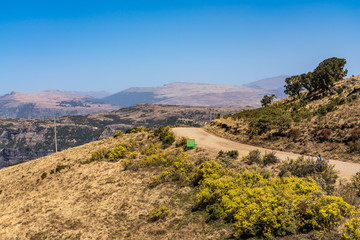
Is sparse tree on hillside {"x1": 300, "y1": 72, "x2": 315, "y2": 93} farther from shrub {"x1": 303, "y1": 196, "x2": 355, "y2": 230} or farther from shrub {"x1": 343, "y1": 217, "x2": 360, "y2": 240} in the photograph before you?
shrub {"x1": 343, "y1": 217, "x2": 360, "y2": 240}

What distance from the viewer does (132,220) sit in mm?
16844

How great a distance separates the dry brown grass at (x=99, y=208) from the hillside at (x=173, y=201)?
8 centimetres

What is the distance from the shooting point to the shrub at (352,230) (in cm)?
919

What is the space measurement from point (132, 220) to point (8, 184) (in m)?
25.2

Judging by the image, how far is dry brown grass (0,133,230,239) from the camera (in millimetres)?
15161

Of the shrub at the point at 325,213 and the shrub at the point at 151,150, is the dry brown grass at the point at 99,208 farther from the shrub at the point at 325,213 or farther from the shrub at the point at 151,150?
the shrub at the point at 325,213

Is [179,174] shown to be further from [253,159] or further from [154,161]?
[253,159]

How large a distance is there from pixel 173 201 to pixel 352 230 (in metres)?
10.9

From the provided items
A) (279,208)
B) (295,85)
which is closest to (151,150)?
(279,208)

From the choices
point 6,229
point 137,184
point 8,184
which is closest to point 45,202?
point 6,229

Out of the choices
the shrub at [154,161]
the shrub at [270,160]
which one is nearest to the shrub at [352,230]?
the shrub at [270,160]

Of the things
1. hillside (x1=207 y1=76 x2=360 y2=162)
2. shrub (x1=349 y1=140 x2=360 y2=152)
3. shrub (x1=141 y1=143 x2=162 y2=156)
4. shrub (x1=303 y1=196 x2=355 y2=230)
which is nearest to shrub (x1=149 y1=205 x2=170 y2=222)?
shrub (x1=303 y1=196 x2=355 y2=230)

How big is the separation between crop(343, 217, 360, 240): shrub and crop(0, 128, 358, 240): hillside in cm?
6

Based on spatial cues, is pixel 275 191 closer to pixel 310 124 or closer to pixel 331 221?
pixel 331 221
